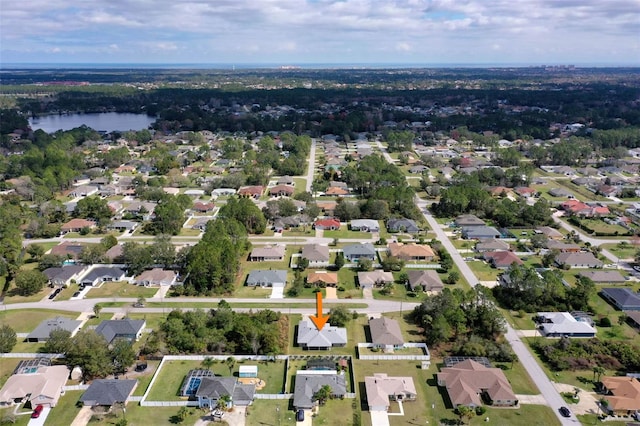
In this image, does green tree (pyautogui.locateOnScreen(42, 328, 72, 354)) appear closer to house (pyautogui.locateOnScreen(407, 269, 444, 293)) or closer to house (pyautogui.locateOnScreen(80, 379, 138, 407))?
house (pyautogui.locateOnScreen(80, 379, 138, 407))

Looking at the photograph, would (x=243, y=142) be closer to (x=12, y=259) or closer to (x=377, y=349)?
(x=12, y=259)

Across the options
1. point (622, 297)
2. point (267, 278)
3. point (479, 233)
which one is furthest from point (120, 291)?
point (622, 297)

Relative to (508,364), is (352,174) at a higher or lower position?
higher

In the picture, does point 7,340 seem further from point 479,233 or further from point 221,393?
point 479,233

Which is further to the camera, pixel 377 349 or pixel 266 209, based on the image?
A: pixel 266 209

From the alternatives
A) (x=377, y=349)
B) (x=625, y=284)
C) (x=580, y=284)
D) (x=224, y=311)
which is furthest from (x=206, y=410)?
(x=625, y=284)

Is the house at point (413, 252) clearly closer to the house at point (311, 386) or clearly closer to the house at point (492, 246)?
the house at point (492, 246)
